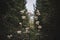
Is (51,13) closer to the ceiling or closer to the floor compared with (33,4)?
closer to the floor

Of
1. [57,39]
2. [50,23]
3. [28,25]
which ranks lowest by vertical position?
[57,39]

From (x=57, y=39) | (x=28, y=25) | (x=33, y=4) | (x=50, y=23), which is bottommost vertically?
→ (x=57, y=39)

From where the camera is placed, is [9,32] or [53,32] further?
[9,32]

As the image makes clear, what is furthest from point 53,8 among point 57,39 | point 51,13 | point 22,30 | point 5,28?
point 22,30

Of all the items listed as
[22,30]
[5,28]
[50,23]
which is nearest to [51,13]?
[50,23]

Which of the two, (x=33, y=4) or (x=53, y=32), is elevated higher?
(x=33, y=4)

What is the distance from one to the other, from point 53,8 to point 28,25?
7.74 m

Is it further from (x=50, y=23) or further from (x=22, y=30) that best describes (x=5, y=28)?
(x=50, y=23)

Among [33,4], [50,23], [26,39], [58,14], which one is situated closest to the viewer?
[58,14]

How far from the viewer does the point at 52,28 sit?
6.27 metres

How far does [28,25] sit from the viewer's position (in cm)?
1417

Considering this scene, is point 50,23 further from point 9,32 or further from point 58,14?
point 9,32

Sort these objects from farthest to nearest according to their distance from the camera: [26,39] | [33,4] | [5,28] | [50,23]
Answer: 1. [33,4]
2. [26,39]
3. [5,28]
4. [50,23]

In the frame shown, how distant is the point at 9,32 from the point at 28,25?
2045 mm
